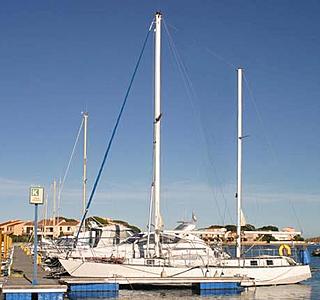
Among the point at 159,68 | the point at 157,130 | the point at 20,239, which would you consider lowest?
the point at 20,239

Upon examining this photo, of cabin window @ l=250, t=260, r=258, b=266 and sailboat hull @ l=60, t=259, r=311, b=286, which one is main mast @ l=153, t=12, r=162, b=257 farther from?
cabin window @ l=250, t=260, r=258, b=266

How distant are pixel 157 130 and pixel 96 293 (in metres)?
10.2

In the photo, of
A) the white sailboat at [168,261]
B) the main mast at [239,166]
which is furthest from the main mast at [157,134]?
the main mast at [239,166]

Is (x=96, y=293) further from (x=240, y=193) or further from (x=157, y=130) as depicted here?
(x=240, y=193)

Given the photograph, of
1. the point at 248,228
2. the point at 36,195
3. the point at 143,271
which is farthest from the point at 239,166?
the point at 36,195

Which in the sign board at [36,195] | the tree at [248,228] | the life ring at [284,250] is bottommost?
the life ring at [284,250]

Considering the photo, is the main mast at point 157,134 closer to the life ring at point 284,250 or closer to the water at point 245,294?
the water at point 245,294

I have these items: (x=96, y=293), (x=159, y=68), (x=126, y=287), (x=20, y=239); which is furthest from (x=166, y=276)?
(x=20, y=239)

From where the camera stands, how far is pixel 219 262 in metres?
36.3

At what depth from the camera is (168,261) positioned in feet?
114

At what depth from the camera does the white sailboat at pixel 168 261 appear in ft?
111

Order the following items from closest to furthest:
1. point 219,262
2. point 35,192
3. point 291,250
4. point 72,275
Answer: point 35,192 < point 72,275 < point 219,262 < point 291,250

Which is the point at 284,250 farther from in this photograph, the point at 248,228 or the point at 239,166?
the point at 239,166

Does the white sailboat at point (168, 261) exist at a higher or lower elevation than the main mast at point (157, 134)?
lower
